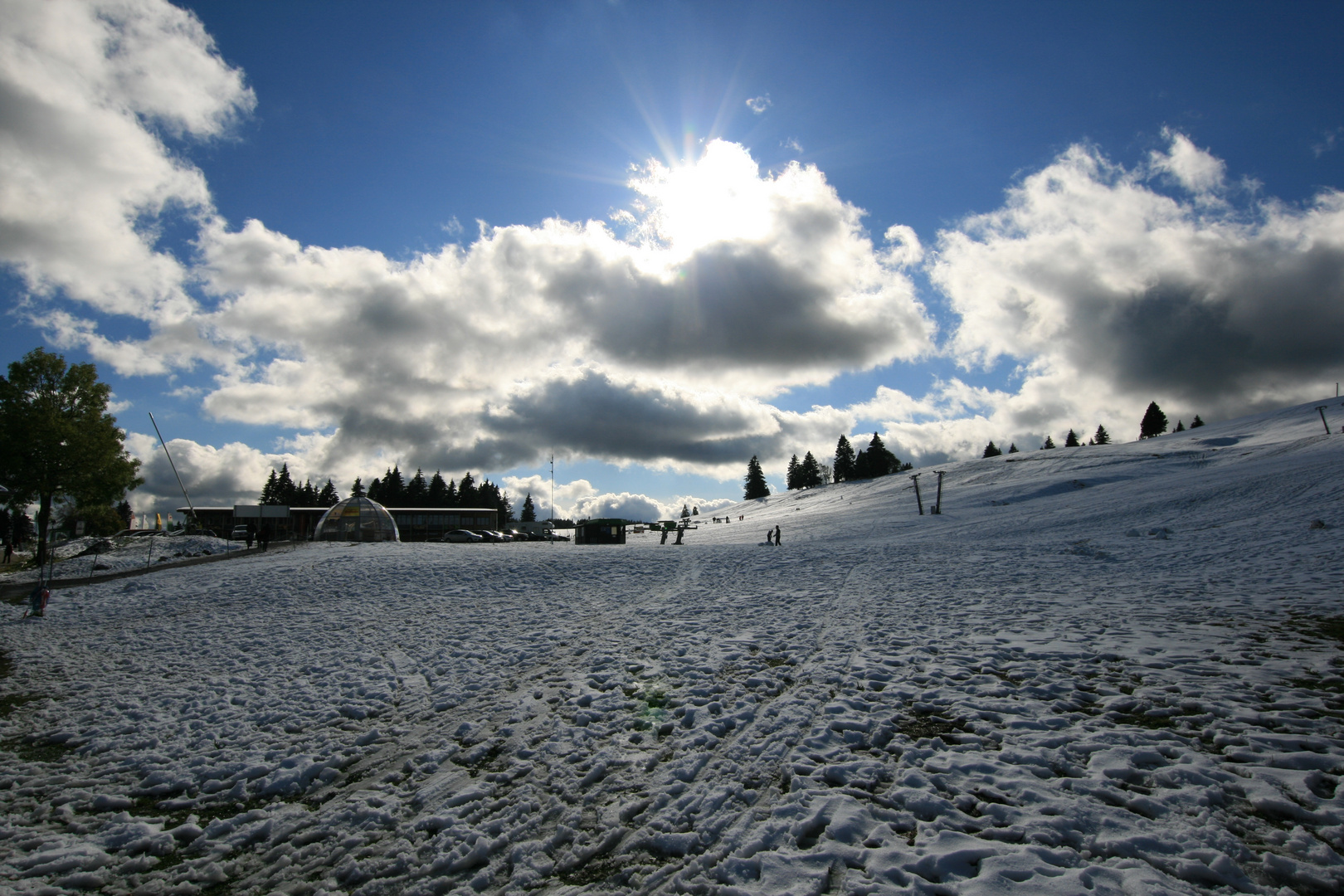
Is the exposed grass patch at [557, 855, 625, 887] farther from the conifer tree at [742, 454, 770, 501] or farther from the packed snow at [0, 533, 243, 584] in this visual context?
the conifer tree at [742, 454, 770, 501]

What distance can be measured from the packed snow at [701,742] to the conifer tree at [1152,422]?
12092cm

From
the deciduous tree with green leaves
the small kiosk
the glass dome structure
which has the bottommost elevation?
the small kiosk

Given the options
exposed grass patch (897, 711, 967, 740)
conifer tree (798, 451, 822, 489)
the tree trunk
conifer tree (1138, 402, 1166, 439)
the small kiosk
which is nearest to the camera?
exposed grass patch (897, 711, 967, 740)

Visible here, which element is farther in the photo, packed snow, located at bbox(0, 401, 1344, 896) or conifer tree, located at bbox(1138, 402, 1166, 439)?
conifer tree, located at bbox(1138, 402, 1166, 439)

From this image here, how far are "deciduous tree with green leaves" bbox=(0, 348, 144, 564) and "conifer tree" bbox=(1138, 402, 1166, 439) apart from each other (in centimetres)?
14824

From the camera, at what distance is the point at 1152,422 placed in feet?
365

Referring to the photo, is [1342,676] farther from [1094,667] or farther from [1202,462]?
[1202,462]

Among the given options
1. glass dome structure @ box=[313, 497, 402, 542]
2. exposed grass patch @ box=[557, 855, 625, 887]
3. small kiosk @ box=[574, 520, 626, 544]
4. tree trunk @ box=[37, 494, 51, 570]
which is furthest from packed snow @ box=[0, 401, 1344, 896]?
glass dome structure @ box=[313, 497, 402, 542]

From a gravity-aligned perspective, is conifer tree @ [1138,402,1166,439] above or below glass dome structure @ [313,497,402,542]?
above

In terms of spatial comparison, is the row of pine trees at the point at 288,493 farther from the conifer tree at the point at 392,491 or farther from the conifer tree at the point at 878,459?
the conifer tree at the point at 878,459

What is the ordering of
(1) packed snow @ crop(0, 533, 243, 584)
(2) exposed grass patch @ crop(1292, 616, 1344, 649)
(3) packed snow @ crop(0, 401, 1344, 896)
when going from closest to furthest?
(3) packed snow @ crop(0, 401, 1344, 896) → (2) exposed grass patch @ crop(1292, 616, 1344, 649) → (1) packed snow @ crop(0, 533, 243, 584)

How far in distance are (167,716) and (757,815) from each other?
29.8 ft

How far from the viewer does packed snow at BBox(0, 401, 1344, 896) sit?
4516mm

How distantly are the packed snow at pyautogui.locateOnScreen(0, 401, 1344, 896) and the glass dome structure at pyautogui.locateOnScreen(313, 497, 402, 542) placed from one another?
29.5 meters
